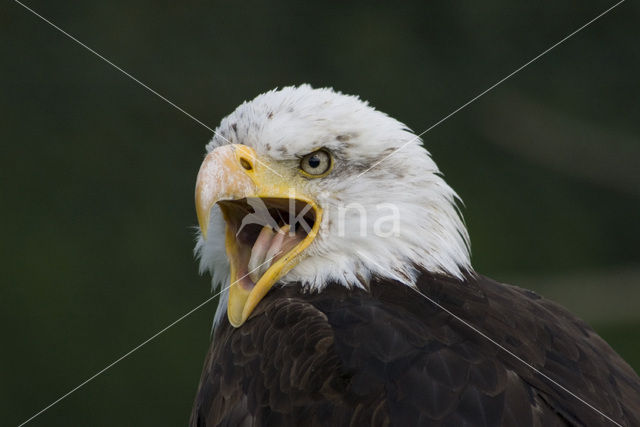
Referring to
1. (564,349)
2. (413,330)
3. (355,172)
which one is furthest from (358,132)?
(564,349)

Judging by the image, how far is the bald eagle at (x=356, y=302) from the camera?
2.22 m

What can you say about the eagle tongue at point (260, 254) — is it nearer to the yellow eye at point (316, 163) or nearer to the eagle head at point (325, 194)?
the eagle head at point (325, 194)

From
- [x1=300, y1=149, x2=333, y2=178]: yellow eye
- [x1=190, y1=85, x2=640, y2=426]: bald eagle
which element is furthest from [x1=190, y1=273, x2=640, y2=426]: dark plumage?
[x1=300, y1=149, x2=333, y2=178]: yellow eye

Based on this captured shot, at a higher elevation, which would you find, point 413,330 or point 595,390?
point 413,330

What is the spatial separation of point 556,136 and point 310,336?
16.7 feet

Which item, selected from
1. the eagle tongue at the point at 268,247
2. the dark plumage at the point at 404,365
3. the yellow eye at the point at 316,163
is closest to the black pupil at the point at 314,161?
the yellow eye at the point at 316,163

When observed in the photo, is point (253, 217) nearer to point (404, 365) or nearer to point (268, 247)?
point (268, 247)

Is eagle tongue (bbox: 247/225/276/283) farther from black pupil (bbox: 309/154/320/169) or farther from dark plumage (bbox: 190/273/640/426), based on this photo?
black pupil (bbox: 309/154/320/169)

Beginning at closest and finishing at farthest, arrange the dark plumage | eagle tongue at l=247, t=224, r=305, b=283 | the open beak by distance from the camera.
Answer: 1. the dark plumage
2. the open beak
3. eagle tongue at l=247, t=224, r=305, b=283

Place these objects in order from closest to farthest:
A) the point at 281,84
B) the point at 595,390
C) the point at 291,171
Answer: the point at 595,390
the point at 291,171
the point at 281,84

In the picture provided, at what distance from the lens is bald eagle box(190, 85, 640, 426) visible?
222 centimetres

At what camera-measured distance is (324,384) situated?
7.42 ft

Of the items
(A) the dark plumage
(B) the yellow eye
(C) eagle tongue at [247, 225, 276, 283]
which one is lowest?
(A) the dark plumage

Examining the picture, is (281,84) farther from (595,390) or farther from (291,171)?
(595,390)
